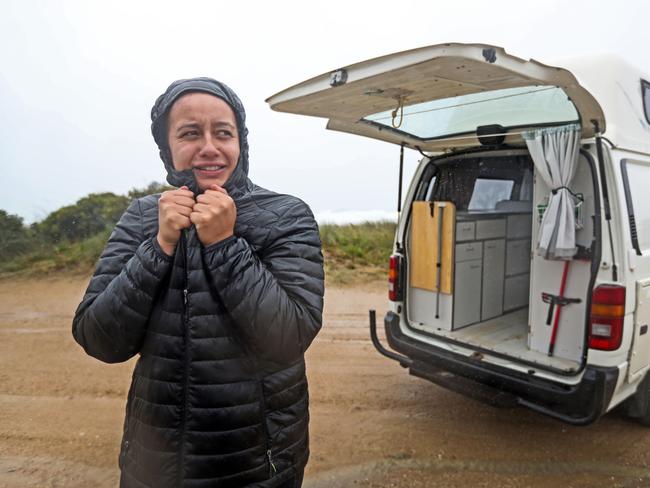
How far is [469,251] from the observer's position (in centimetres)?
450

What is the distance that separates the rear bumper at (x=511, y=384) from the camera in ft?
9.56

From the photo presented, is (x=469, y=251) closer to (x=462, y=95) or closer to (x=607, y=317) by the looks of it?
(x=607, y=317)

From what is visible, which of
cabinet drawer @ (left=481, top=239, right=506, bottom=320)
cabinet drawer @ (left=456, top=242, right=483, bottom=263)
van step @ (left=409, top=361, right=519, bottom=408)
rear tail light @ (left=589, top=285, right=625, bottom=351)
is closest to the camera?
rear tail light @ (left=589, top=285, right=625, bottom=351)

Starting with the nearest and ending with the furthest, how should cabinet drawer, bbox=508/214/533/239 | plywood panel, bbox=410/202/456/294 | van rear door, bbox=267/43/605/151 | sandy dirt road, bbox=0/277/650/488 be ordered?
van rear door, bbox=267/43/605/151
sandy dirt road, bbox=0/277/650/488
plywood panel, bbox=410/202/456/294
cabinet drawer, bbox=508/214/533/239

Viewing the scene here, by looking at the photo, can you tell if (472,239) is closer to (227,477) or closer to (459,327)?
(459,327)

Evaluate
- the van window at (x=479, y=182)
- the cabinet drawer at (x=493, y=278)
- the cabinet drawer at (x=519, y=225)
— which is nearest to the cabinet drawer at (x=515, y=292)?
the cabinet drawer at (x=493, y=278)

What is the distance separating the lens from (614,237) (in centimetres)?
297

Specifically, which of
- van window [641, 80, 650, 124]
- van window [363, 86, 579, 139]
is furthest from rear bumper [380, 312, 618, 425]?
van window [641, 80, 650, 124]

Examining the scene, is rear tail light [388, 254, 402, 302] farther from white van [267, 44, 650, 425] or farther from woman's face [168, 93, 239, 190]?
woman's face [168, 93, 239, 190]

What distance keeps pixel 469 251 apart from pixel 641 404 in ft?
5.65

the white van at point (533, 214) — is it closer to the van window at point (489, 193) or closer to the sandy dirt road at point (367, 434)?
the van window at point (489, 193)

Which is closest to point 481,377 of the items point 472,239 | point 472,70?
point 472,239

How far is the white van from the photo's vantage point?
2820 mm

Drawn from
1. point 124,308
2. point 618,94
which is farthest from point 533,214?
point 124,308
